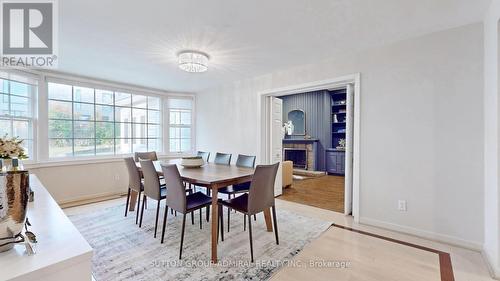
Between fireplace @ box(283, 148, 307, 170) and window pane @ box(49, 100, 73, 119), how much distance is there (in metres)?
5.94

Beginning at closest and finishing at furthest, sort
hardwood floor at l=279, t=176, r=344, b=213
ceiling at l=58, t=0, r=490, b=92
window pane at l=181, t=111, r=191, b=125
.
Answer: ceiling at l=58, t=0, r=490, b=92 < hardwood floor at l=279, t=176, r=344, b=213 < window pane at l=181, t=111, r=191, b=125

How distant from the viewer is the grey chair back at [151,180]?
8.42 feet

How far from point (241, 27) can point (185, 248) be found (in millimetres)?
2367

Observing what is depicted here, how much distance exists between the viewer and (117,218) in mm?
3061

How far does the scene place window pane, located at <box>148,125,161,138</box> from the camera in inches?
203

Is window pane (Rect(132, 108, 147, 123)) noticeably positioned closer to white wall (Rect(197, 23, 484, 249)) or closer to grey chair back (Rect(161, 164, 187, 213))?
grey chair back (Rect(161, 164, 187, 213))

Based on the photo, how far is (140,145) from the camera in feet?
16.4

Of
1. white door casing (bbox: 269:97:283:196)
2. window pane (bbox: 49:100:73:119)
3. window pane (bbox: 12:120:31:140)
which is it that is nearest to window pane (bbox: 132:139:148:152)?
window pane (bbox: 49:100:73:119)

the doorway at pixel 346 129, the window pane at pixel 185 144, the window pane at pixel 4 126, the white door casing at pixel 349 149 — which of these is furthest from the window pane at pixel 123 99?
the white door casing at pixel 349 149

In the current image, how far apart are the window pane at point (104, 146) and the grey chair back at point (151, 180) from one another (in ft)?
7.63

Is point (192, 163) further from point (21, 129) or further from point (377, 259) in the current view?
point (21, 129)

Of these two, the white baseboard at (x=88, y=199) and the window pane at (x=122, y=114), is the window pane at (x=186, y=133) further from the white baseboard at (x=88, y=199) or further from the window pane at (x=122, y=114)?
the white baseboard at (x=88, y=199)

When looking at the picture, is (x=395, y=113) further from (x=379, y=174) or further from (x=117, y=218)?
(x=117, y=218)

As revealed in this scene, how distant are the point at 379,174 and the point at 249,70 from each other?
8.29 feet
